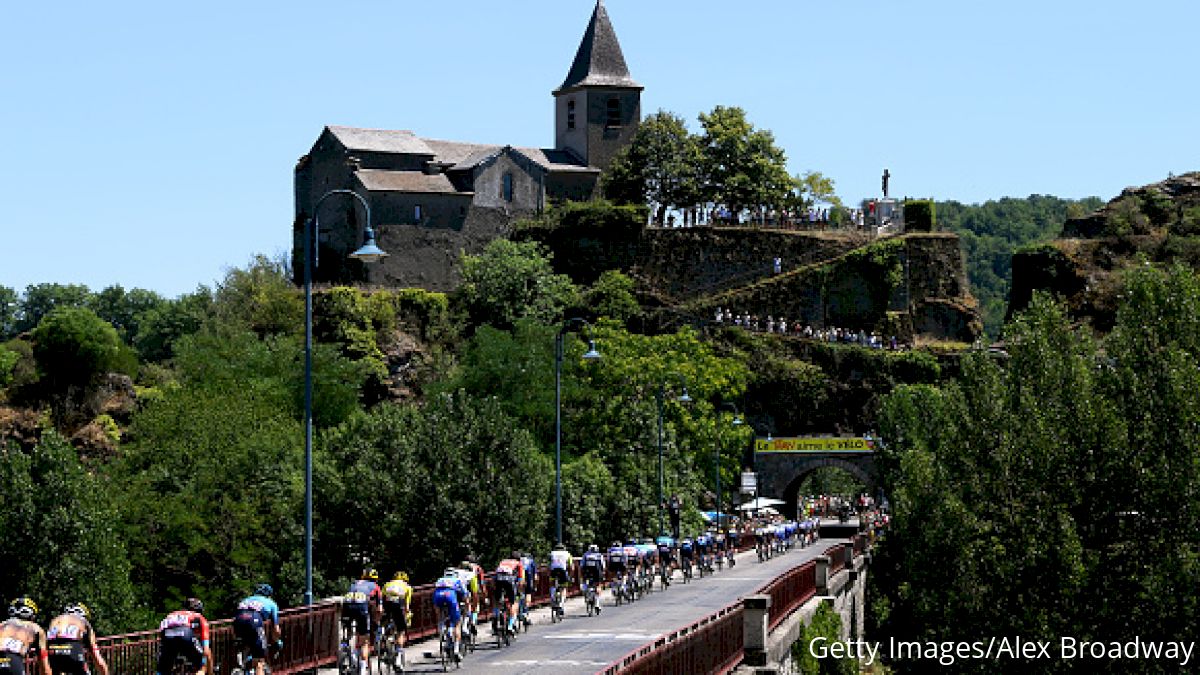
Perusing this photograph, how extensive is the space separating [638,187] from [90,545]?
5903cm

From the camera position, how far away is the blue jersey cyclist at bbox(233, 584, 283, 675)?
1064 inches

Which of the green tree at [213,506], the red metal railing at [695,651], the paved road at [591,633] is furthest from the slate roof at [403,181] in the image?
the red metal railing at [695,651]

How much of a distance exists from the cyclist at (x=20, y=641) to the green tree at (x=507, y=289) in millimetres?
87582

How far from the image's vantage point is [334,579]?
61.4 metres

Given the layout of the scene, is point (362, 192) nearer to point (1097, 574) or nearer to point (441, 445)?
point (441, 445)

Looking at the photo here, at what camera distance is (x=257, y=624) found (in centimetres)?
2702

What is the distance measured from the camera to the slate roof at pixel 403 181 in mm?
113000

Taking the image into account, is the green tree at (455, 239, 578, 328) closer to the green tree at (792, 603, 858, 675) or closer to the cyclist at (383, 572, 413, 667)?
the green tree at (792, 603, 858, 675)

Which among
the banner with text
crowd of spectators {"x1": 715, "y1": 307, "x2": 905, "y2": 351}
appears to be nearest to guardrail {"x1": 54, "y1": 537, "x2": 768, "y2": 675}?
the banner with text

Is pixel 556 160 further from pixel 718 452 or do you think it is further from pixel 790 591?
pixel 790 591

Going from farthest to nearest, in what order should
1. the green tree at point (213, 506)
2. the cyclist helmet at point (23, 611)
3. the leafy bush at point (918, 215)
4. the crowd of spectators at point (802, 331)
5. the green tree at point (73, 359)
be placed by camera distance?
the leafy bush at point (918, 215) → the crowd of spectators at point (802, 331) → the green tree at point (73, 359) → the green tree at point (213, 506) → the cyclist helmet at point (23, 611)

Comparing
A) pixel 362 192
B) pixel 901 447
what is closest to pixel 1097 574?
pixel 901 447

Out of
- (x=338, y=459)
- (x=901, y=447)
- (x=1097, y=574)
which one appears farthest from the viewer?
(x=901, y=447)

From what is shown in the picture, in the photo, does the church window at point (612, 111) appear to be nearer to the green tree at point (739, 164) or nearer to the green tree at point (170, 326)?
the green tree at point (739, 164)
